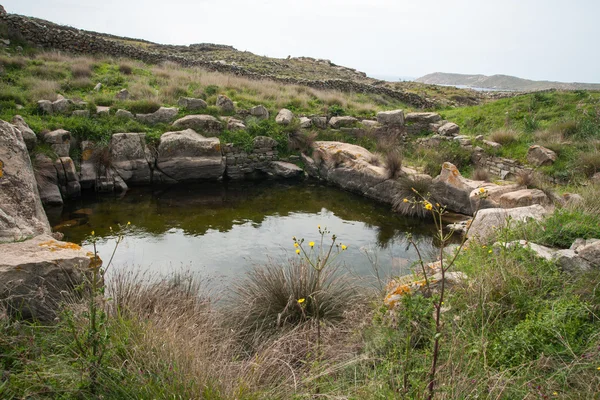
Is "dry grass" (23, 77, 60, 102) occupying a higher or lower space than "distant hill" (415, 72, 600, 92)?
lower

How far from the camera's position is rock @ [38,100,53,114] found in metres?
10.7

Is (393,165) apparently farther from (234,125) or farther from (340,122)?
(234,125)

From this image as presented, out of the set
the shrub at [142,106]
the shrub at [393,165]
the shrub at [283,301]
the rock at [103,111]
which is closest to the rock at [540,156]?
the shrub at [393,165]

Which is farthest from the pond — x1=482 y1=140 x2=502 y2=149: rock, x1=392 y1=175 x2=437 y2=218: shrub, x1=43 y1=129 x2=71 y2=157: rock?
x1=482 y1=140 x2=502 y2=149: rock

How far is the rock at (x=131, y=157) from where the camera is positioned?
10336 millimetres

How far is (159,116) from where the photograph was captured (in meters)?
12.0

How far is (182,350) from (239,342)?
1.43 metres

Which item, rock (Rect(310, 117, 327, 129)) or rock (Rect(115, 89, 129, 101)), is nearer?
rock (Rect(115, 89, 129, 101))

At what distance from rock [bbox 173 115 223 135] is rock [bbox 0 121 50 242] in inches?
227

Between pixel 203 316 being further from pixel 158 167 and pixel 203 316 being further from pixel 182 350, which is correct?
pixel 158 167

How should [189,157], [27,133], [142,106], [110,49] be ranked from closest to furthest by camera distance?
[27,133] < [189,157] < [142,106] < [110,49]

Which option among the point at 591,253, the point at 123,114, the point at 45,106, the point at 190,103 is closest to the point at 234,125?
the point at 190,103

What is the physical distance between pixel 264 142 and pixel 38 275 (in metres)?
9.35

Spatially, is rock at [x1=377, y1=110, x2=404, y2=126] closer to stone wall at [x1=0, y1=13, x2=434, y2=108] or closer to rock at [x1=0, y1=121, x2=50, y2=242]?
stone wall at [x1=0, y1=13, x2=434, y2=108]
